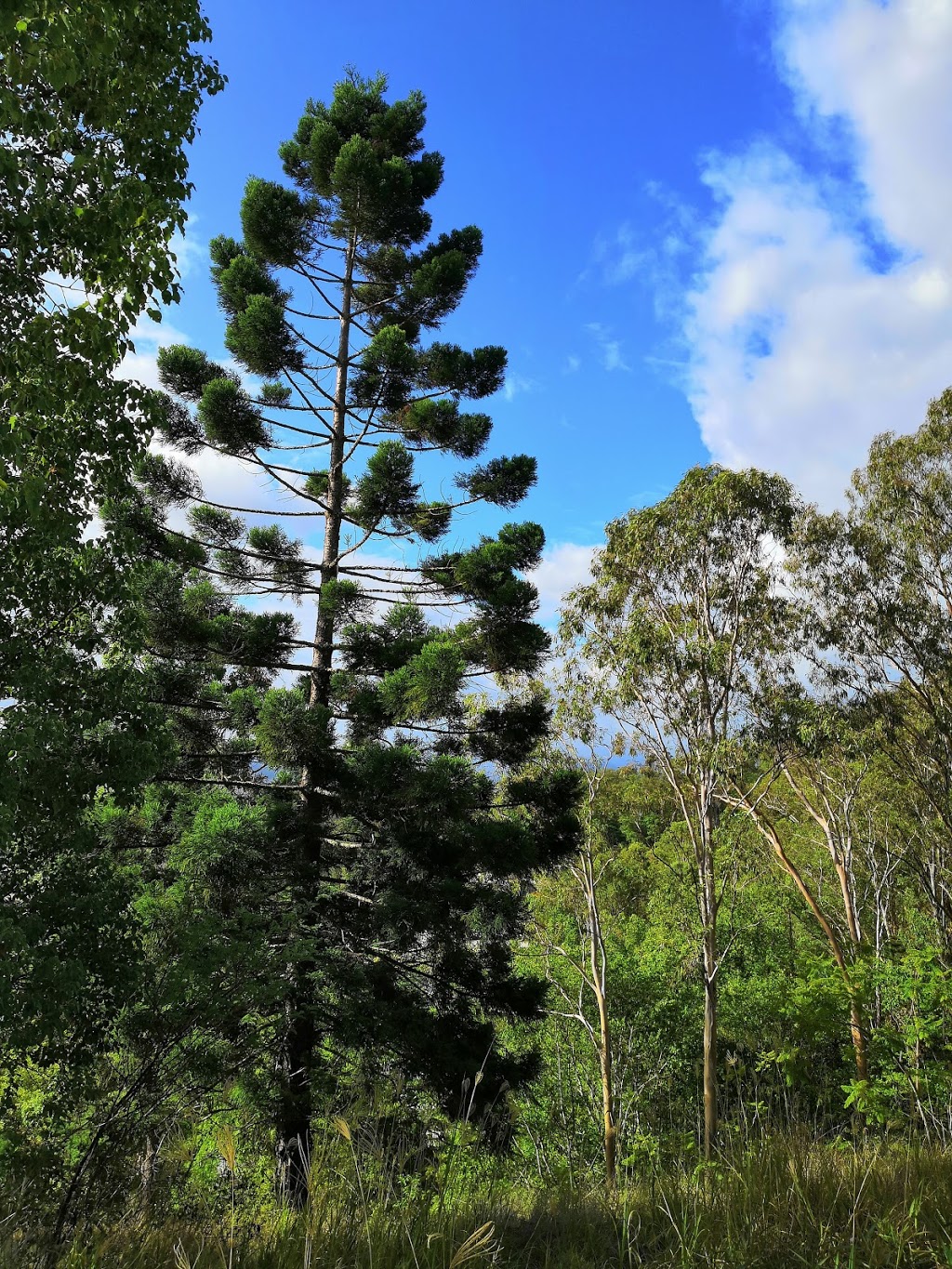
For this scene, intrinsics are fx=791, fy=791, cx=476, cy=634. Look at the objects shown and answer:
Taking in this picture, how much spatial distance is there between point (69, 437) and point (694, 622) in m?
8.44

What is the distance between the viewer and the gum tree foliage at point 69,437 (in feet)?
12.1

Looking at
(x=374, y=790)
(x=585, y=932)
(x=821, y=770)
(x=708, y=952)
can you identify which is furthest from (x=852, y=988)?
(x=585, y=932)

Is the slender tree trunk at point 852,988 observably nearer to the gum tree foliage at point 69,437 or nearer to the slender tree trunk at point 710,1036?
the slender tree trunk at point 710,1036

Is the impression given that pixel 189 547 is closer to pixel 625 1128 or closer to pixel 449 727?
pixel 449 727

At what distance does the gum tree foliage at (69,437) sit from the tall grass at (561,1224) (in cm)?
243

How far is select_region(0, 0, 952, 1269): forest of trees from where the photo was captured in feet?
9.23

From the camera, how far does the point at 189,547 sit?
34.9 ft

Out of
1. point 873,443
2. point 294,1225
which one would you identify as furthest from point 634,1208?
point 873,443

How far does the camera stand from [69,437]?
184 inches

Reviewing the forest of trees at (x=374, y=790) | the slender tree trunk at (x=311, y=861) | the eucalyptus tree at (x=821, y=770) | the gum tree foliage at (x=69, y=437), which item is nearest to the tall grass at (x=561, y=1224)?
the forest of trees at (x=374, y=790)

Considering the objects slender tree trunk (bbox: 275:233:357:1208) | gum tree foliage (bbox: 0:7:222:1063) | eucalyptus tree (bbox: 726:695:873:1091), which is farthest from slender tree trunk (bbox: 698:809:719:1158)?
gum tree foliage (bbox: 0:7:222:1063)

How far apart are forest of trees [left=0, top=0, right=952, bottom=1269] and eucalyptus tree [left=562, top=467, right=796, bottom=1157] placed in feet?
0.19

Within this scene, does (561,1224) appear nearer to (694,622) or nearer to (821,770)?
(694,622)

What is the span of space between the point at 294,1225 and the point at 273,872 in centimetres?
706
